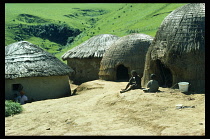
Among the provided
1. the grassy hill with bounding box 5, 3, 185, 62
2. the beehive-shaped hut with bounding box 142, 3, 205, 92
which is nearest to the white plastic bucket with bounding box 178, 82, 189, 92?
the beehive-shaped hut with bounding box 142, 3, 205, 92

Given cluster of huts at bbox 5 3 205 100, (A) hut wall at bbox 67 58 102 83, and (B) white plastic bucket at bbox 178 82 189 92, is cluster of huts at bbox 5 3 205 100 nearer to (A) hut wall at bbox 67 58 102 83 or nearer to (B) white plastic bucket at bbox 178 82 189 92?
(A) hut wall at bbox 67 58 102 83

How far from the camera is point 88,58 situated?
2352 cm

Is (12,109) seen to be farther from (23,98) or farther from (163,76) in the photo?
(163,76)

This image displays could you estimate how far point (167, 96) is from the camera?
12.1m

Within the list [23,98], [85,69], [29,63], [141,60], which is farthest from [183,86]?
[85,69]

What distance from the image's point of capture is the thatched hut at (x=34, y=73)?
16031 mm

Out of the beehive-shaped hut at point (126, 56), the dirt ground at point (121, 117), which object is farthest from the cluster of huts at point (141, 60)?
the dirt ground at point (121, 117)

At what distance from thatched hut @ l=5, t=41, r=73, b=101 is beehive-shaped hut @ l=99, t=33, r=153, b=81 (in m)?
3.34

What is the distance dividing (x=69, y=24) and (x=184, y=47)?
41660 millimetres

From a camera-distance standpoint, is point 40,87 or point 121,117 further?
point 40,87

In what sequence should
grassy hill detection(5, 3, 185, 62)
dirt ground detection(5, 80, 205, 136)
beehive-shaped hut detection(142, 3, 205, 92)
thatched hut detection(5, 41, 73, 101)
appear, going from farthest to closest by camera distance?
grassy hill detection(5, 3, 185, 62) < thatched hut detection(5, 41, 73, 101) < beehive-shaped hut detection(142, 3, 205, 92) < dirt ground detection(5, 80, 205, 136)

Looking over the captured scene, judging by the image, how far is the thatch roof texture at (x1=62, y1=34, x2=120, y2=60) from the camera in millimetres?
23484

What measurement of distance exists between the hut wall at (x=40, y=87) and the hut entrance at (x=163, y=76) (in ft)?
17.9
